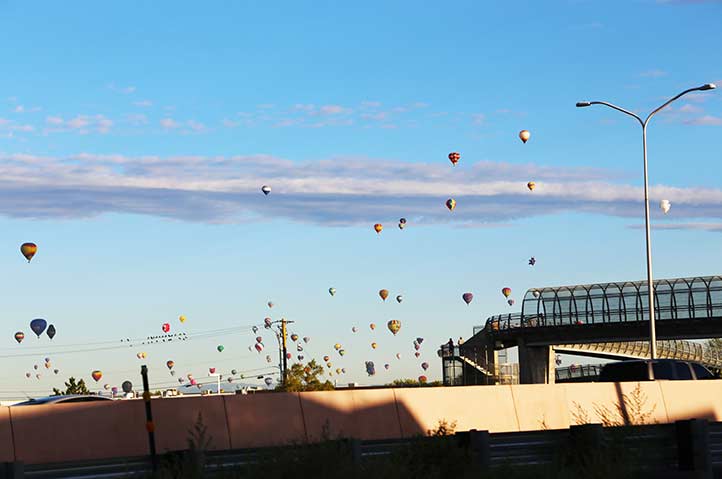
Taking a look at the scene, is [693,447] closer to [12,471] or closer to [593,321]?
[12,471]

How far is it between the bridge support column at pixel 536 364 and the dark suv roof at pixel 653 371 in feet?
170

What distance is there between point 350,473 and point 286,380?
102 meters

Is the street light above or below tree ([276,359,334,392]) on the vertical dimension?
above

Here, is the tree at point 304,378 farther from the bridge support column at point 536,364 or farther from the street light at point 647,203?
the street light at point 647,203

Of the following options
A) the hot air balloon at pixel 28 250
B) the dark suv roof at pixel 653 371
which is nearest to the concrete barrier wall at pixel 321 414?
the dark suv roof at pixel 653 371

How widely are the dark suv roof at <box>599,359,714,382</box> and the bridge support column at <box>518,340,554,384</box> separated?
2037 inches

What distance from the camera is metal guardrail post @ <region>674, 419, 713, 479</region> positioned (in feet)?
61.3

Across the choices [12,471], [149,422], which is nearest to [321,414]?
[149,422]

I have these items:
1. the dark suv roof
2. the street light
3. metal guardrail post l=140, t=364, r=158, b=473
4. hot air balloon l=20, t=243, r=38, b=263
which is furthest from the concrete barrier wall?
hot air balloon l=20, t=243, r=38, b=263

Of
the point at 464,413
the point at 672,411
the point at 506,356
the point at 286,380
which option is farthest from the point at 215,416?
the point at 286,380

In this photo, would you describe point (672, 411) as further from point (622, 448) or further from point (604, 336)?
point (604, 336)

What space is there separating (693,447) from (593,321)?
65841 mm

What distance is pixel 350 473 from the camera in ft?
45.7

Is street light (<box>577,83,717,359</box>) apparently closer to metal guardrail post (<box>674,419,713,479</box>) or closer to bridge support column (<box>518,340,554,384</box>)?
metal guardrail post (<box>674,419,713,479</box>)
